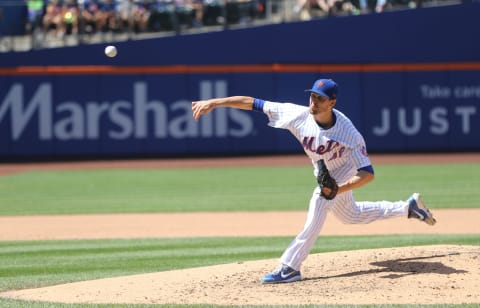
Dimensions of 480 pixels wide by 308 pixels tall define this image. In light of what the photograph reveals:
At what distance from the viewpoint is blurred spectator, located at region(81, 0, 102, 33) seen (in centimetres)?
2480

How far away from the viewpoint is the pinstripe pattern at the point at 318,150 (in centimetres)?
714

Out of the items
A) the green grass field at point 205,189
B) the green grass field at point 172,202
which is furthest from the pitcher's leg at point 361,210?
the green grass field at point 205,189

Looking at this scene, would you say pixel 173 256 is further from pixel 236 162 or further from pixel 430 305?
pixel 236 162

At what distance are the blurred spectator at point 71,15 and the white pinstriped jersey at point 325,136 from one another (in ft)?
60.5

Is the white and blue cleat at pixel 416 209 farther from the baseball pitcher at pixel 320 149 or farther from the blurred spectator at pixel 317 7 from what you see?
the blurred spectator at pixel 317 7

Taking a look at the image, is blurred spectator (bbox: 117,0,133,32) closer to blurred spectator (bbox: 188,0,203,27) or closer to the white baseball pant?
blurred spectator (bbox: 188,0,203,27)

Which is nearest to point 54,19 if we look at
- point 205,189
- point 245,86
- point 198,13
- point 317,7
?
point 198,13

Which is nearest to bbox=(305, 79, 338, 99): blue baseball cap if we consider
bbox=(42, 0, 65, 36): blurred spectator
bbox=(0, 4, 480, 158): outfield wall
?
bbox=(0, 4, 480, 158): outfield wall

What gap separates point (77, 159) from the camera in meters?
23.9

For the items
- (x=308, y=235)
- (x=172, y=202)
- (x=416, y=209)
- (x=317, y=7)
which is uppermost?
(x=317, y=7)

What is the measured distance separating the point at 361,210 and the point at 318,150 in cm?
80

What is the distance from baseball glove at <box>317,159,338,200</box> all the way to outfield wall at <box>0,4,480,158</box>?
16.9m

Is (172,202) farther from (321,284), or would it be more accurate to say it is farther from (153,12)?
(153,12)

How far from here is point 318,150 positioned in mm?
7188
